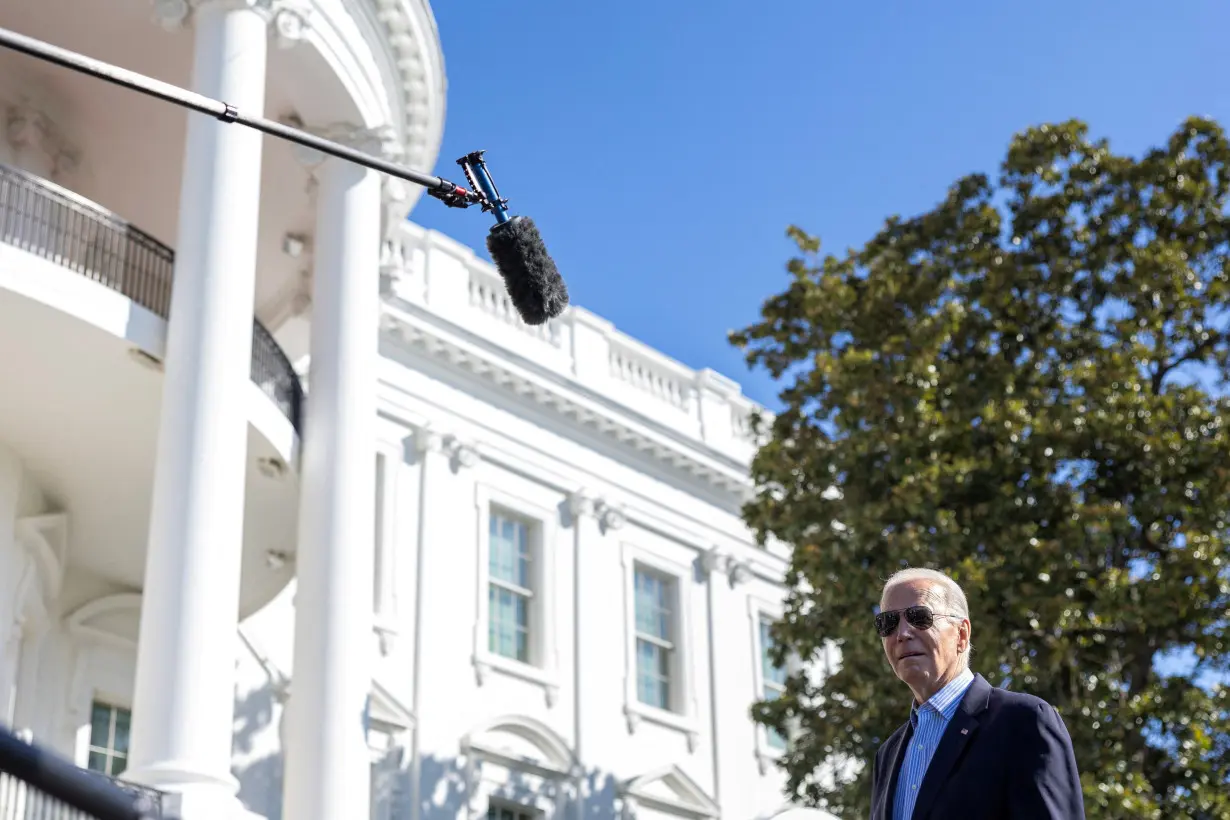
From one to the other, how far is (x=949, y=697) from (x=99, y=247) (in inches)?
464

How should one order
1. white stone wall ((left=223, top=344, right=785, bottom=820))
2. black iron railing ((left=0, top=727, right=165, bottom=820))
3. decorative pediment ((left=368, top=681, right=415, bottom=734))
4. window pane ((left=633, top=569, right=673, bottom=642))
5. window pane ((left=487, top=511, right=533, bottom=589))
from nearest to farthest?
1. black iron railing ((left=0, top=727, right=165, bottom=820))
2. decorative pediment ((left=368, top=681, right=415, bottom=734))
3. white stone wall ((left=223, top=344, right=785, bottom=820))
4. window pane ((left=487, top=511, right=533, bottom=589))
5. window pane ((left=633, top=569, right=673, bottom=642))

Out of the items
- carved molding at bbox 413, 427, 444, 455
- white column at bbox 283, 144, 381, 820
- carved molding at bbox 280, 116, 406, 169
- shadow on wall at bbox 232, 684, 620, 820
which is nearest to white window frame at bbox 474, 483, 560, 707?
carved molding at bbox 413, 427, 444, 455

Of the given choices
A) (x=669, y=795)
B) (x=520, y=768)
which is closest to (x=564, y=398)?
(x=520, y=768)

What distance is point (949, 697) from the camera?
445cm

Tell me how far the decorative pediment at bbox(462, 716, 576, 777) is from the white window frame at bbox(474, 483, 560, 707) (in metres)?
0.55

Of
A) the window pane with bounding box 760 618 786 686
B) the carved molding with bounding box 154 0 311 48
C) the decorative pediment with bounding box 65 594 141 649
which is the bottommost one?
the decorative pediment with bounding box 65 594 141 649

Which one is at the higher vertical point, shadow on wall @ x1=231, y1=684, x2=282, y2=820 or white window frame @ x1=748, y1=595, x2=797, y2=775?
white window frame @ x1=748, y1=595, x2=797, y2=775

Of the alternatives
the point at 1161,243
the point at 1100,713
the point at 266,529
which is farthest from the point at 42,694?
the point at 1161,243

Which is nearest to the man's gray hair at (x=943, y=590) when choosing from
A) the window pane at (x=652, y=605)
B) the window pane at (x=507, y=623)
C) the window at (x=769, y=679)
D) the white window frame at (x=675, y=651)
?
the window pane at (x=507, y=623)

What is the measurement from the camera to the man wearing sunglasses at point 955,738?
4137 millimetres

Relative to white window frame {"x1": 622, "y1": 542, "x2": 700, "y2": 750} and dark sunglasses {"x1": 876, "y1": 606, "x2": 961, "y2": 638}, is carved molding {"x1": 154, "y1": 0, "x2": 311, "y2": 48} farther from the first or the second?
dark sunglasses {"x1": 876, "y1": 606, "x2": 961, "y2": 638}

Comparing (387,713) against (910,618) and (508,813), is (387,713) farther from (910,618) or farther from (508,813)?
(910,618)

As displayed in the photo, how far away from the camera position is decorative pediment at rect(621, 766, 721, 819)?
23.1 meters

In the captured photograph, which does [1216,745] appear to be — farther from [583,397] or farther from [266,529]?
[583,397]
